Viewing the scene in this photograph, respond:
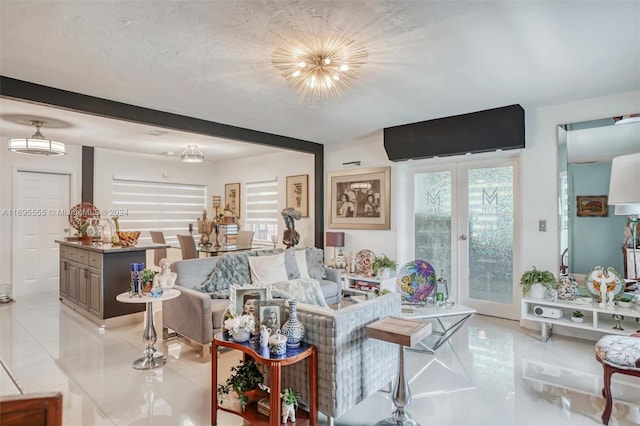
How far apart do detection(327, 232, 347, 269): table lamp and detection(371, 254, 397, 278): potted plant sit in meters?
0.57

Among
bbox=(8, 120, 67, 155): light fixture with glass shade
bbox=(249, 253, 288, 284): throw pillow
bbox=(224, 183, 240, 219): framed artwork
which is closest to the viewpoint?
bbox=(249, 253, 288, 284): throw pillow

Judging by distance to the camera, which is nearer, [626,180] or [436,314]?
[626,180]

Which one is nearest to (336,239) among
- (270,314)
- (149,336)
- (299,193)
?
(299,193)

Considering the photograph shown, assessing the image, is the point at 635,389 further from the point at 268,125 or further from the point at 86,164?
the point at 86,164

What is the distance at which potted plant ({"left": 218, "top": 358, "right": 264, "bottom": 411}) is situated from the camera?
2.16 meters

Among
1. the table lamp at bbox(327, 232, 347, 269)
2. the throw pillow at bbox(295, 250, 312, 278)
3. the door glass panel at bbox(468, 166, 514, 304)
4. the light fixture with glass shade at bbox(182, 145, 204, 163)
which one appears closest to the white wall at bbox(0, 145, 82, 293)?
the light fixture with glass shade at bbox(182, 145, 204, 163)

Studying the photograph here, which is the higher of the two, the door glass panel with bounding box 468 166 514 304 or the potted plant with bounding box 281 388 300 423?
the door glass panel with bounding box 468 166 514 304

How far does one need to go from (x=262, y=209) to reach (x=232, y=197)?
1.00 metres

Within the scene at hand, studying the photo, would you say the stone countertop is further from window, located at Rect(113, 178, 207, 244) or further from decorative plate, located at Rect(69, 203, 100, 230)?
window, located at Rect(113, 178, 207, 244)

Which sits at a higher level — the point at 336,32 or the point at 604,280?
the point at 336,32

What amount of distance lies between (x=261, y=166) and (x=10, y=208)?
4.27 m

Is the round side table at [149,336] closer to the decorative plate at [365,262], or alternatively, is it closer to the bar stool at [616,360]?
the decorative plate at [365,262]

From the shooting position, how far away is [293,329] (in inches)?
79.2

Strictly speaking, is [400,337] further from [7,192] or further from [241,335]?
[7,192]
